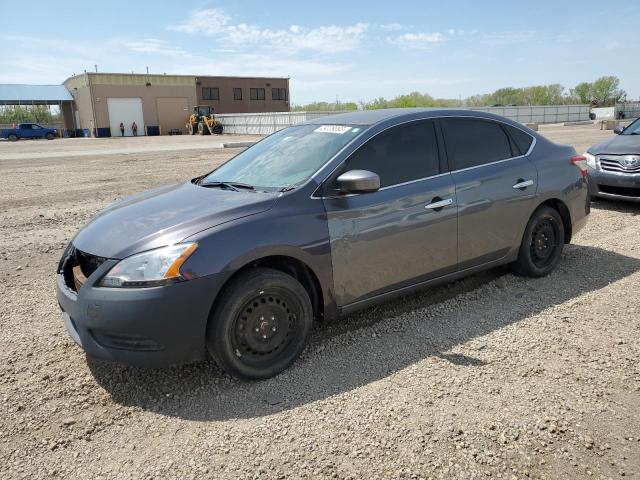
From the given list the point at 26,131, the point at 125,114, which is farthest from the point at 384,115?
the point at 125,114

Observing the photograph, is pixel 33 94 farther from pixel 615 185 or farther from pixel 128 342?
pixel 128 342

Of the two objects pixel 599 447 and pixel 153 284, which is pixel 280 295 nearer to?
pixel 153 284

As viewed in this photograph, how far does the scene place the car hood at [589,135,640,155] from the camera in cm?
779

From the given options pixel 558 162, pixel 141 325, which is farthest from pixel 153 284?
pixel 558 162

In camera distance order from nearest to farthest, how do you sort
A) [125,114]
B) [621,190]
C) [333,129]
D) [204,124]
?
[333,129], [621,190], [204,124], [125,114]

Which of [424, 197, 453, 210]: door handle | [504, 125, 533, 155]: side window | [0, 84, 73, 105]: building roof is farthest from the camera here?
[0, 84, 73, 105]: building roof

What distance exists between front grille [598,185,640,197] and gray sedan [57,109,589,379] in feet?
11.8

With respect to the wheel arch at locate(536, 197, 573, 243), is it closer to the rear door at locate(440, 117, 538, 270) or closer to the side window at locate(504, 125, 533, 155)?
the rear door at locate(440, 117, 538, 270)

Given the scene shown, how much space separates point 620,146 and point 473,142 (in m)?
4.82

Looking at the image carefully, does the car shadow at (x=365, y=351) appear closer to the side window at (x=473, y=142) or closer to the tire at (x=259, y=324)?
the tire at (x=259, y=324)

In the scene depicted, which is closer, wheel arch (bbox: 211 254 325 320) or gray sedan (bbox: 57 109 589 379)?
gray sedan (bbox: 57 109 589 379)

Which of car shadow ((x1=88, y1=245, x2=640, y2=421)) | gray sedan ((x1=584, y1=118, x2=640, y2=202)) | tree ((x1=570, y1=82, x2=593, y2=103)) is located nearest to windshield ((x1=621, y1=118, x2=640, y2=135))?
gray sedan ((x1=584, y1=118, x2=640, y2=202))

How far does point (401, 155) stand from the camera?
409 cm

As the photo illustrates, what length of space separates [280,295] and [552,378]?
5.96ft
